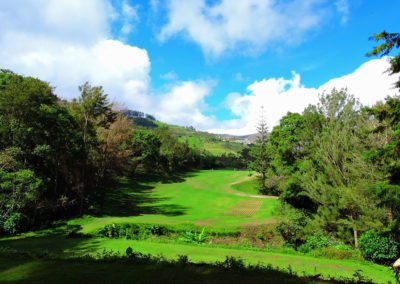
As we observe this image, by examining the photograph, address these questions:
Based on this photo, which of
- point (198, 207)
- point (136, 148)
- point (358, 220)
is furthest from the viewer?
point (136, 148)

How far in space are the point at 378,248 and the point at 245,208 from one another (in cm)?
2449

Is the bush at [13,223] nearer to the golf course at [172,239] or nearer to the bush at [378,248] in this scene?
the golf course at [172,239]

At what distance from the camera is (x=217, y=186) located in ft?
224

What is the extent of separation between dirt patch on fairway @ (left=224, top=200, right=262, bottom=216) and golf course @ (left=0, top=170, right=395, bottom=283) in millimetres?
132

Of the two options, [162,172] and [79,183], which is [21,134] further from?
[162,172]

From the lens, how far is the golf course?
948 cm

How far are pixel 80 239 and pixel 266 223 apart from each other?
1723cm

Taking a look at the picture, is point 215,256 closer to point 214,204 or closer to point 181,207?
point 181,207

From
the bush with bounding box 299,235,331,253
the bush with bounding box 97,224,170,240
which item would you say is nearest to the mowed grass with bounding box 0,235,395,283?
the bush with bounding box 97,224,170,240

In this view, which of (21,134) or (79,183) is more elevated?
(21,134)

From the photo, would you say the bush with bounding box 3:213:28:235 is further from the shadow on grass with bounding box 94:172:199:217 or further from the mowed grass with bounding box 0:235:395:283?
the shadow on grass with bounding box 94:172:199:217

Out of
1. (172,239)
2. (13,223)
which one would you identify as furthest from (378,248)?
(13,223)

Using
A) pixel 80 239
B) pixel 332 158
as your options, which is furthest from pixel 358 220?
pixel 80 239

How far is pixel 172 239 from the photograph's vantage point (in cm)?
2680
